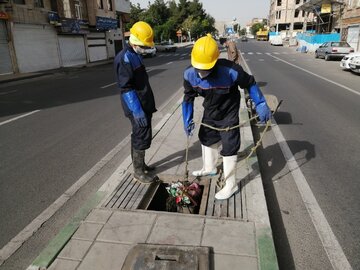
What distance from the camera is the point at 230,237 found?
301cm

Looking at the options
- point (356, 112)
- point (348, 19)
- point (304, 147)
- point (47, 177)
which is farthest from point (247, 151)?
point (348, 19)

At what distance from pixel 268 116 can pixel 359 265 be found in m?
1.72

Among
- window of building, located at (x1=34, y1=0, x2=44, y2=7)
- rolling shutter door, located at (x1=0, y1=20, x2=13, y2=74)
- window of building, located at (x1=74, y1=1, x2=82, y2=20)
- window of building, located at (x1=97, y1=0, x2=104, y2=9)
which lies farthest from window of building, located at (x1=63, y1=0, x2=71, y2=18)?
rolling shutter door, located at (x1=0, y1=20, x2=13, y2=74)

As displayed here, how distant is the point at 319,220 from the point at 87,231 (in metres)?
2.50

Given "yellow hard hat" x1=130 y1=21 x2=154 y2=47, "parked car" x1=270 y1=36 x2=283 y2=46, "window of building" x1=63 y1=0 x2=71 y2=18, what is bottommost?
"parked car" x1=270 y1=36 x2=283 y2=46

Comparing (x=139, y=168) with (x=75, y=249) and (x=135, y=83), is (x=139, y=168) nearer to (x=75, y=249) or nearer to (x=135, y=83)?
(x=135, y=83)

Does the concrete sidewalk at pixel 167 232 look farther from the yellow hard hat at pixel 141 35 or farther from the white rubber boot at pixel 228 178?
the yellow hard hat at pixel 141 35

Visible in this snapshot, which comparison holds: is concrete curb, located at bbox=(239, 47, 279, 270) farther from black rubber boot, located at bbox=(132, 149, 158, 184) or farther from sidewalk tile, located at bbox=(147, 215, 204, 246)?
black rubber boot, located at bbox=(132, 149, 158, 184)

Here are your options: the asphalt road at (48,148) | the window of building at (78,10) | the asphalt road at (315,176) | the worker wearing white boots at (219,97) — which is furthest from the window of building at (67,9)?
the worker wearing white boots at (219,97)

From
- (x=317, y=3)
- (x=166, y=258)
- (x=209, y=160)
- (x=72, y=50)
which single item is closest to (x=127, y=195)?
(x=209, y=160)

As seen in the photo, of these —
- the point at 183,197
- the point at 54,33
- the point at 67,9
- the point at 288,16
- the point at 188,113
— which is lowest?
the point at 183,197

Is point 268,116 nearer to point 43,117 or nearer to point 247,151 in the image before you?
point 247,151

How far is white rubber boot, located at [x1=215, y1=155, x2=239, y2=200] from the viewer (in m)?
3.72

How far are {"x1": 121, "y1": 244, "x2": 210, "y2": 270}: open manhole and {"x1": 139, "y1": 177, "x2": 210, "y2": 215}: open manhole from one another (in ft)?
2.46
